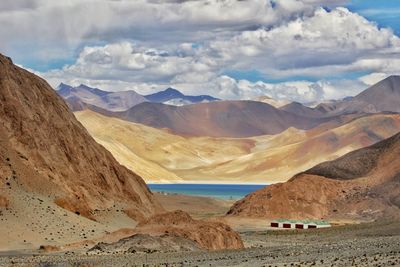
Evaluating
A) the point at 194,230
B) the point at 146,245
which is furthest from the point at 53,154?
the point at 146,245

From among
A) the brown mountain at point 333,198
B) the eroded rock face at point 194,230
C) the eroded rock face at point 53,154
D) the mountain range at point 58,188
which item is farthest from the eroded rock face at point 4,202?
the brown mountain at point 333,198

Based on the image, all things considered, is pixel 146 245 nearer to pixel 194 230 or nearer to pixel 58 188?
pixel 194 230

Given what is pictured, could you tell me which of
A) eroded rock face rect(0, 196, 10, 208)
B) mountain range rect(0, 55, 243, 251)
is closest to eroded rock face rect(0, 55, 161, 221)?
mountain range rect(0, 55, 243, 251)

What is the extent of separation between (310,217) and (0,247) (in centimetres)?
6786

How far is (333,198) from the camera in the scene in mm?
123062

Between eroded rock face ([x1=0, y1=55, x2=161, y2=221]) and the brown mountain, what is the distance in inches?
1461

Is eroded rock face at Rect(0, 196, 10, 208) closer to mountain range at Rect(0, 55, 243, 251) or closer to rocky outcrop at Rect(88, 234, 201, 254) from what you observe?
mountain range at Rect(0, 55, 243, 251)

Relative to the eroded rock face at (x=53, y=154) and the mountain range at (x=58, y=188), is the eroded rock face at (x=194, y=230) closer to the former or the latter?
the mountain range at (x=58, y=188)

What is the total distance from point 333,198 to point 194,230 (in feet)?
211

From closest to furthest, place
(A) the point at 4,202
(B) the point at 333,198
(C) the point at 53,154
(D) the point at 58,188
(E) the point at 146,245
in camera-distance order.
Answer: (E) the point at 146,245, (A) the point at 4,202, (D) the point at 58,188, (C) the point at 53,154, (B) the point at 333,198

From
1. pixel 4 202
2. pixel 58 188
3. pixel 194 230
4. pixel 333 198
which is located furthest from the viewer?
pixel 333 198

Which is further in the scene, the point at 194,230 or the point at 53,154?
the point at 53,154

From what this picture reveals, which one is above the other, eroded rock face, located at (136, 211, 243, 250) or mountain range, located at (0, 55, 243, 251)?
mountain range, located at (0, 55, 243, 251)

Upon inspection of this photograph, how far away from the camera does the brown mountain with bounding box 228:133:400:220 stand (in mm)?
117438
